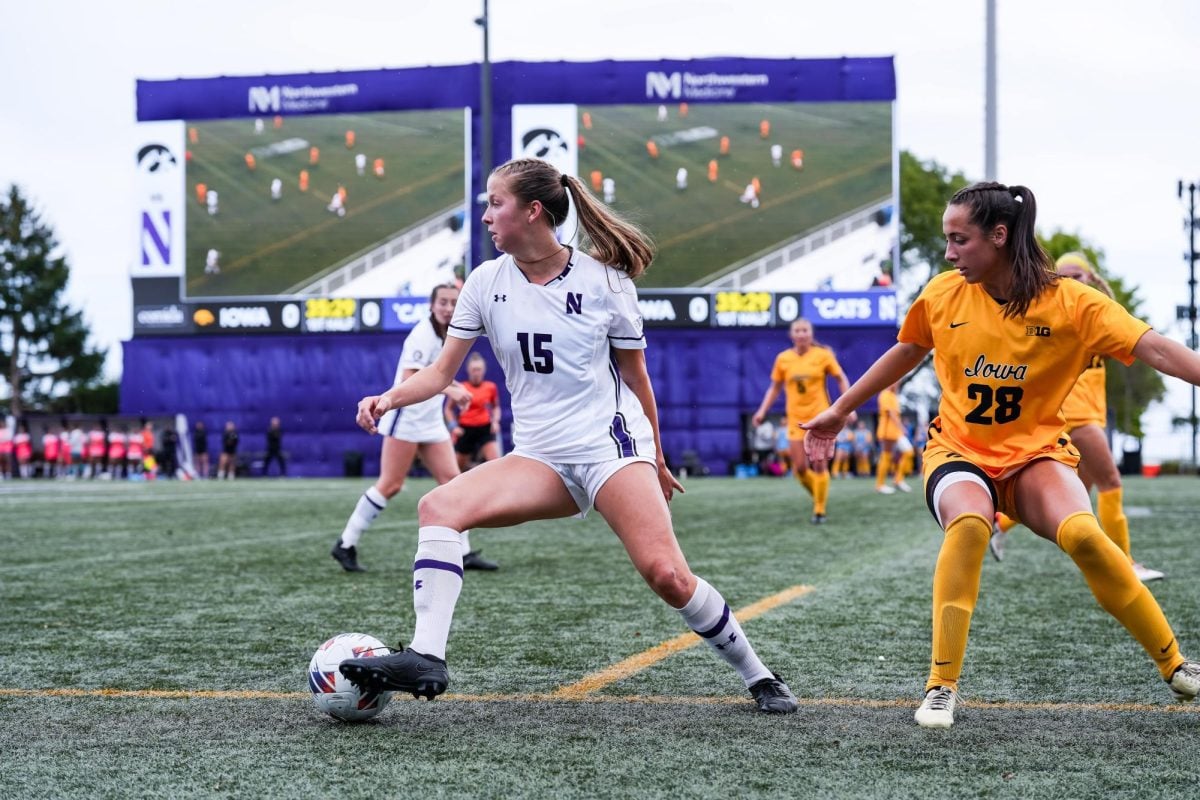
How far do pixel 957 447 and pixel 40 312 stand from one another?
221 ft

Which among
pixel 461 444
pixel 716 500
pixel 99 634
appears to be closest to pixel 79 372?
pixel 716 500

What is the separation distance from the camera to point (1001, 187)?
4422mm

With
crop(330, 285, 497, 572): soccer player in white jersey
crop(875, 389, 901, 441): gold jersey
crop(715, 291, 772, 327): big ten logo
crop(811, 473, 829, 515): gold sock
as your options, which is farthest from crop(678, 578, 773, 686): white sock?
crop(715, 291, 772, 327): big ten logo

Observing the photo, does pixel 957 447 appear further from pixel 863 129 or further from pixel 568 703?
pixel 863 129

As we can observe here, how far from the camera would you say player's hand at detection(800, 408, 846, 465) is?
488cm

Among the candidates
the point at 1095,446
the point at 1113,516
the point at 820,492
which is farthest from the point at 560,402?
the point at 820,492

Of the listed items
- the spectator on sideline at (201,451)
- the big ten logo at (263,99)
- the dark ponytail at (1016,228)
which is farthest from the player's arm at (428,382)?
the big ten logo at (263,99)

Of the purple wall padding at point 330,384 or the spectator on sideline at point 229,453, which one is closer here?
the spectator on sideline at point 229,453

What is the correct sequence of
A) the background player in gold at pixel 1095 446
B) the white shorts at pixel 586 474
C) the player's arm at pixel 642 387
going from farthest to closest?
the background player in gold at pixel 1095 446
the player's arm at pixel 642 387
the white shorts at pixel 586 474

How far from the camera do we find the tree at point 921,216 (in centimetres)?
5450

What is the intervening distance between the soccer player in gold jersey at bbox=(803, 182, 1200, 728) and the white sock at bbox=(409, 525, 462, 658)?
4.89 ft

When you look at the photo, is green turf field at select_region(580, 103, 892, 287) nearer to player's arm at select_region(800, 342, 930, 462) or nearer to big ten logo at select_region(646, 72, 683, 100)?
big ten logo at select_region(646, 72, 683, 100)

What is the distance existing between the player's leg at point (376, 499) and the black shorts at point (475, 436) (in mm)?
2334

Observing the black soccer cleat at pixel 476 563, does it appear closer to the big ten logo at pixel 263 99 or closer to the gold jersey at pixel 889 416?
the gold jersey at pixel 889 416
